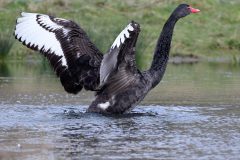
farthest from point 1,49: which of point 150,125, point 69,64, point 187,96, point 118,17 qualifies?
point 150,125

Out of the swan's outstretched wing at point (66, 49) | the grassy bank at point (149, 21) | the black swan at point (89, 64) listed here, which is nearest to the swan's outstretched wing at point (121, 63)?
the black swan at point (89, 64)

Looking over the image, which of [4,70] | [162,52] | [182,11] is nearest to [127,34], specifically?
[162,52]

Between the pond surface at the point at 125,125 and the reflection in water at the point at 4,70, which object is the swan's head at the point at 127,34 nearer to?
the pond surface at the point at 125,125

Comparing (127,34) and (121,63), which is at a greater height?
(127,34)

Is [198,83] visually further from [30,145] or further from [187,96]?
[30,145]

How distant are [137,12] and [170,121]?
867 inches

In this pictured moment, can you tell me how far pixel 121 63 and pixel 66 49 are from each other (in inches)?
40.6

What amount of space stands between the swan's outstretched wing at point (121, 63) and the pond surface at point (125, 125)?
0.50m

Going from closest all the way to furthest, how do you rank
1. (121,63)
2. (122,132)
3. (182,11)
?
(122,132) < (121,63) < (182,11)

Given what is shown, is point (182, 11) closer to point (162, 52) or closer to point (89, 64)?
point (162, 52)

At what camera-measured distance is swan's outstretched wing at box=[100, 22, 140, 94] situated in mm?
11805

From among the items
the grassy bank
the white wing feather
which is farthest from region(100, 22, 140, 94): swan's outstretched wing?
the grassy bank

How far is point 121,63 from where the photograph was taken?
12.6 metres

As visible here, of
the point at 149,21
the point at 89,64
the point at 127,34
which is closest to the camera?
the point at 127,34
